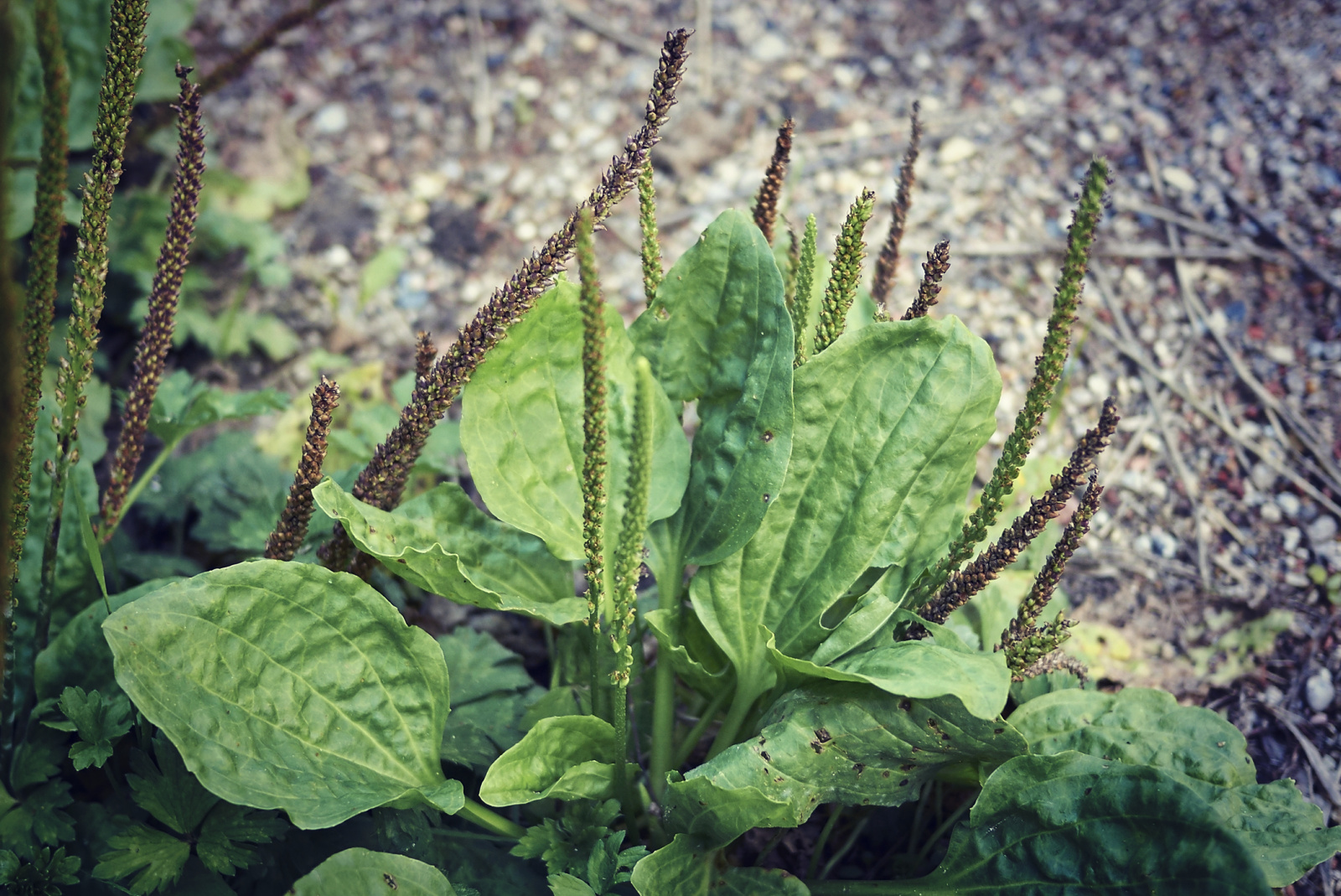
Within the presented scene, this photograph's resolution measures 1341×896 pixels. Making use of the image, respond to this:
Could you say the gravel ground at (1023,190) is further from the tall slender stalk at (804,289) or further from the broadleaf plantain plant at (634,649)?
the tall slender stalk at (804,289)

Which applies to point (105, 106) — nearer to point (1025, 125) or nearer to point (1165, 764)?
point (1165, 764)

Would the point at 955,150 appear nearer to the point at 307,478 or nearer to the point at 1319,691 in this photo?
the point at 1319,691

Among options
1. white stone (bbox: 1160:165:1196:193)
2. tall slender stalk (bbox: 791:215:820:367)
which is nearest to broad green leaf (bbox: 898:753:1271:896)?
tall slender stalk (bbox: 791:215:820:367)

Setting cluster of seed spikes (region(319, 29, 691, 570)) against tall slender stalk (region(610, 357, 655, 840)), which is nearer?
tall slender stalk (region(610, 357, 655, 840))

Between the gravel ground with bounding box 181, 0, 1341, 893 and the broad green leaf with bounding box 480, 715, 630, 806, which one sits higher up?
the gravel ground with bounding box 181, 0, 1341, 893

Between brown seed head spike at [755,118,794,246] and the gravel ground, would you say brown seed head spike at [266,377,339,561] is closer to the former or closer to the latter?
brown seed head spike at [755,118,794,246]

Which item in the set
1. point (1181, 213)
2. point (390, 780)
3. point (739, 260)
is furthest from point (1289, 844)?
point (1181, 213)

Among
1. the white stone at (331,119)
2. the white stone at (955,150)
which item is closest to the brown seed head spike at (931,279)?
the white stone at (955,150)
